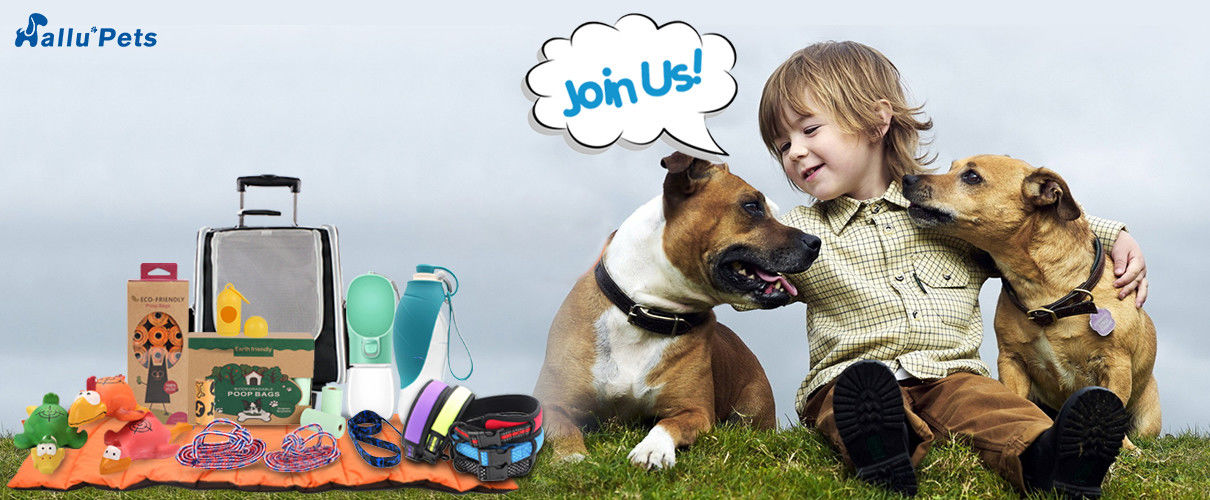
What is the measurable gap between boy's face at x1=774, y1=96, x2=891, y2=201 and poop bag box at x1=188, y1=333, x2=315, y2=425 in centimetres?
233

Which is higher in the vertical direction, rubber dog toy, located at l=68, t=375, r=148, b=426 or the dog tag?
the dog tag

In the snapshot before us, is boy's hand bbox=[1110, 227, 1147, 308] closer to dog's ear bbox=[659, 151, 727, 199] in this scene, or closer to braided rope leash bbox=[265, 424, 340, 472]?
dog's ear bbox=[659, 151, 727, 199]

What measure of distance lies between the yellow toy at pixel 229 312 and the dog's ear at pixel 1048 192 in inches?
140

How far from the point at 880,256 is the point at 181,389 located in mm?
3131

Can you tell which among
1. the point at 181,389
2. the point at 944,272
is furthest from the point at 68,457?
the point at 944,272

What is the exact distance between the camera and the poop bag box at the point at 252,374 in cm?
400

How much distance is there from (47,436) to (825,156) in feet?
11.1

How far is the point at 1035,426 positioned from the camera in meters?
3.52

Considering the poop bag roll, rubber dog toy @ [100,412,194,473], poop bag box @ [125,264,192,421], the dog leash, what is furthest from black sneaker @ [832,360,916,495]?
poop bag box @ [125,264,192,421]

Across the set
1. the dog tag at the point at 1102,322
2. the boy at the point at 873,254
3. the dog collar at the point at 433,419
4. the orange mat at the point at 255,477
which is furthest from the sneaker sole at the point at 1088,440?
the dog collar at the point at 433,419

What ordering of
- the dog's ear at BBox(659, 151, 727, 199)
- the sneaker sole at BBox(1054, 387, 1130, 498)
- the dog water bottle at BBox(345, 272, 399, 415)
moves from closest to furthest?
1. the sneaker sole at BBox(1054, 387, 1130, 498)
2. the dog's ear at BBox(659, 151, 727, 199)
3. the dog water bottle at BBox(345, 272, 399, 415)

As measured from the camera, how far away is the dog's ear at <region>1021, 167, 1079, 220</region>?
4.41m

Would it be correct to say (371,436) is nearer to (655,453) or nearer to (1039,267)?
(655,453)

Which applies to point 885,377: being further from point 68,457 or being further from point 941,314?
point 68,457
